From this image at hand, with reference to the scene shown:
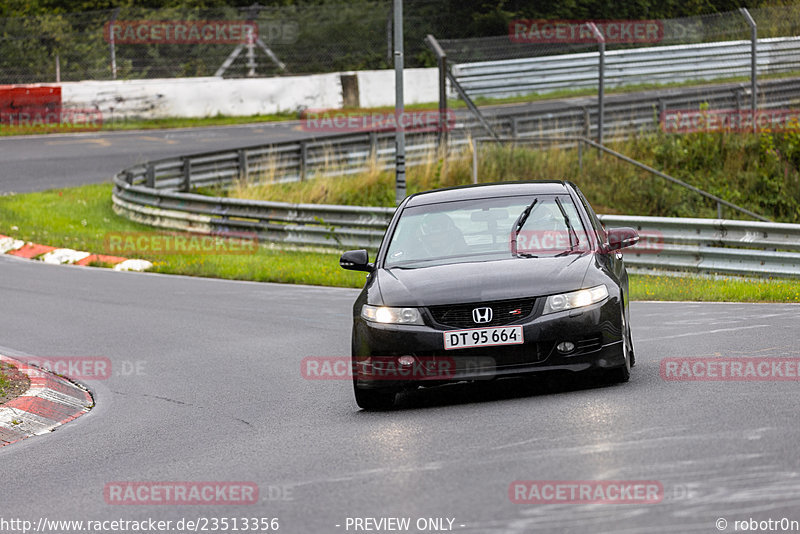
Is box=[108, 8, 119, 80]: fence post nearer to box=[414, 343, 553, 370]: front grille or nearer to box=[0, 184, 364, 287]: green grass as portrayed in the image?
box=[0, 184, 364, 287]: green grass

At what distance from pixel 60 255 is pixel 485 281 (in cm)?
1386

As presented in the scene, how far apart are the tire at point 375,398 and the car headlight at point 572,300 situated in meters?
1.22

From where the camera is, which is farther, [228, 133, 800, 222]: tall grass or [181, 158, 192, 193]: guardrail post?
[181, 158, 192, 193]: guardrail post

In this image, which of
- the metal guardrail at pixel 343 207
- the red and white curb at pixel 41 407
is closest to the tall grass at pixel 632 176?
the metal guardrail at pixel 343 207

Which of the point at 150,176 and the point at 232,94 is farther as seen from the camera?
the point at 232,94

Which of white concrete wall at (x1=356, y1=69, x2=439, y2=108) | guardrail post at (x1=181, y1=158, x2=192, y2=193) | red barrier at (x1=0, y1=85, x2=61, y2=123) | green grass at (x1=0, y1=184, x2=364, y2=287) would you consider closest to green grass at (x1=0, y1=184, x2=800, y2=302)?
green grass at (x1=0, y1=184, x2=364, y2=287)

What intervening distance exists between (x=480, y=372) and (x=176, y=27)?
32.5 meters

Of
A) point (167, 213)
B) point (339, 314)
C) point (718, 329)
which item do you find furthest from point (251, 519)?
point (167, 213)

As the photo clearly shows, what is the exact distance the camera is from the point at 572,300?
8102mm

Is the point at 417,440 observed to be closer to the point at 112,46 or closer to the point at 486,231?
the point at 486,231

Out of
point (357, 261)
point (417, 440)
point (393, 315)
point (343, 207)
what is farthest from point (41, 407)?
point (343, 207)

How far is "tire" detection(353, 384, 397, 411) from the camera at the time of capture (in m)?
8.41

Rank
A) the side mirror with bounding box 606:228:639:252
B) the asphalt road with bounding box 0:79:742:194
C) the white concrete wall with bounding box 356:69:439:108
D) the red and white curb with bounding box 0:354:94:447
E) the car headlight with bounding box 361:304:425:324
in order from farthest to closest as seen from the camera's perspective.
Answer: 1. the white concrete wall with bounding box 356:69:439:108
2. the asphalt road with bounding box 0:79:742:194
3. the side mirror with bounding box 606:228:639:252
4. the red and white curb with bounding box 0:354:94:447
5. the car headlight with bounding box 361:304:425:324

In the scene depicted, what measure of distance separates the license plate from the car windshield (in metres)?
0.91
